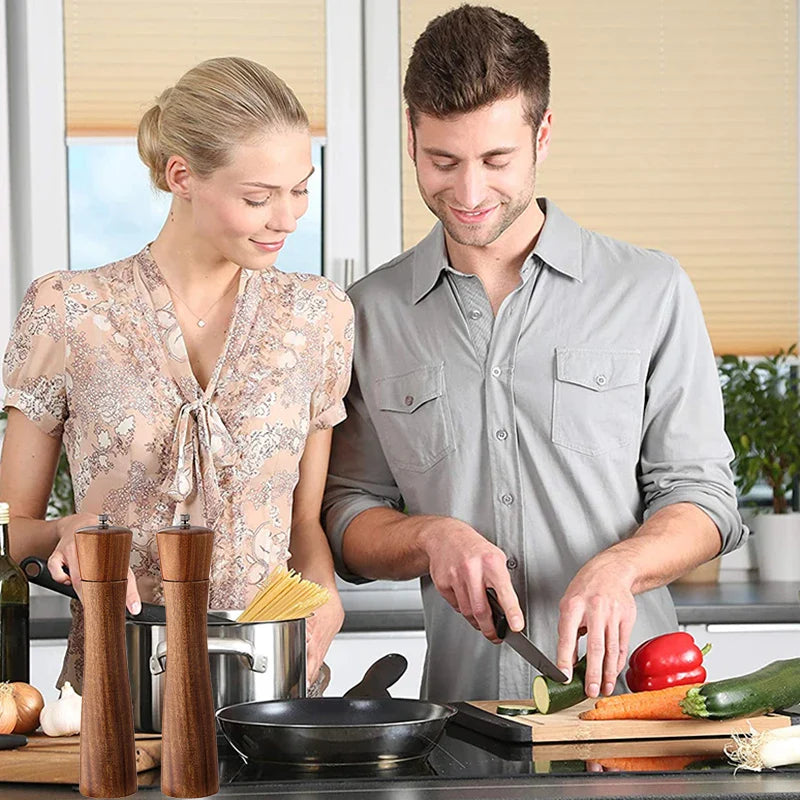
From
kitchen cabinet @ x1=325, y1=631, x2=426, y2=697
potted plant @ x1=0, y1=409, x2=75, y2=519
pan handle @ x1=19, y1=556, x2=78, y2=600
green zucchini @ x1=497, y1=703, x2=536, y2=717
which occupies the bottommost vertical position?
kitchen cabinet @ x1=325, y1=631, x2=426, y2=697

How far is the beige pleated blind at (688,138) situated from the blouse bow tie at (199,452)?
1.78 m

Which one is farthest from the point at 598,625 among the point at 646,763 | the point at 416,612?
the point at 416,612

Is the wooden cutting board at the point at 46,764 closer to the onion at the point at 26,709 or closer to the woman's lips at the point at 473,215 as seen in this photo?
the onion at the point at 26,709

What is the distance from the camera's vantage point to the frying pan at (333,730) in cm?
136

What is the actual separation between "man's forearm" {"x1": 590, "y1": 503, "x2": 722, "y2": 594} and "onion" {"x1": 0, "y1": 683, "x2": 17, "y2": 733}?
73 cm

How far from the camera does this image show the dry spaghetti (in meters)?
1.57

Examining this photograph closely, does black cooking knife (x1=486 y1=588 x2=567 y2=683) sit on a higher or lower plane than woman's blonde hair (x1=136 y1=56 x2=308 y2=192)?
lower

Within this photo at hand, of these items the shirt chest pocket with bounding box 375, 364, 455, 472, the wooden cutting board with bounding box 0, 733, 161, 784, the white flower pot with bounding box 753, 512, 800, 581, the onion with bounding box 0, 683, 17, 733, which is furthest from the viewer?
the white flower pot with bounding box 753, 512, 800, 581

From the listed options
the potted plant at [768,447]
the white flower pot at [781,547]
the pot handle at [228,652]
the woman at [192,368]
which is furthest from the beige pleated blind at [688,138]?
the pot handle at [228,652]

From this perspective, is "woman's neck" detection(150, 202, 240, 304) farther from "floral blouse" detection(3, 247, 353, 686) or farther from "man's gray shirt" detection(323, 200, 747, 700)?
"man's gray shirt" detection(323, 200, 747, 700)

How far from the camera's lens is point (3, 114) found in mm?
3367

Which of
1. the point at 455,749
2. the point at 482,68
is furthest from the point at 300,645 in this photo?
the point at 482,68

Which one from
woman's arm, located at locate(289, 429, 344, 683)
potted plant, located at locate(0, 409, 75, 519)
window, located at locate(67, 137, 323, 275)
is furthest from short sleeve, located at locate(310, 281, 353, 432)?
window, located at locate(67, 137, 323, 275)

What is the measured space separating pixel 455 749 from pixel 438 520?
41 cm
